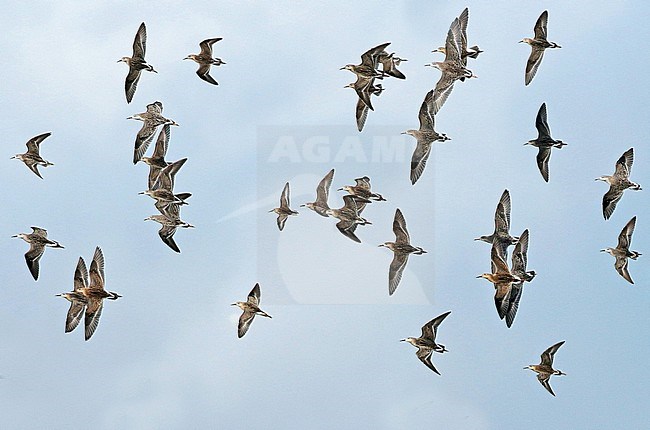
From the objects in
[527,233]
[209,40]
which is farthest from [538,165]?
[209,40]

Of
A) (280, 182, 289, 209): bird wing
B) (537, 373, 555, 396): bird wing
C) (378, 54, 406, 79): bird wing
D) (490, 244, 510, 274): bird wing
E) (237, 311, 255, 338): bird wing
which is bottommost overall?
(537, 373, 555, 396): bird wing

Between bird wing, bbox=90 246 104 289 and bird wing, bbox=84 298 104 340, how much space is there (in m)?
0.46

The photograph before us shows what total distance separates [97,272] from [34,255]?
3.15 metres

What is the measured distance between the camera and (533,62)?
3028 centimetres

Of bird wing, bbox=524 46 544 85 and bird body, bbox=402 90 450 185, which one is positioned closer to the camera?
bird body, bbox=402 90 450 185

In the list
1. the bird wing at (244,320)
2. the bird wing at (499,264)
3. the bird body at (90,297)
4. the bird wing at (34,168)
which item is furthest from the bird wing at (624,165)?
the bird wing at (34,168)

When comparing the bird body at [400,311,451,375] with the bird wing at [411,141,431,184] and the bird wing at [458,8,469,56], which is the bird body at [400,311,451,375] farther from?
the bird wing at [458,8,469,56]

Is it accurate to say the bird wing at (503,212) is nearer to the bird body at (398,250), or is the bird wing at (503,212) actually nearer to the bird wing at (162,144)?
the bird body at (398,250)

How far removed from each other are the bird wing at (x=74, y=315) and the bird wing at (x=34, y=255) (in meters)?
2.54

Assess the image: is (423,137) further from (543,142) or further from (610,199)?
(610,199)

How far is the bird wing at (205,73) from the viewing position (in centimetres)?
3066

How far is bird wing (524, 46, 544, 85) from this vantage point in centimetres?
3014

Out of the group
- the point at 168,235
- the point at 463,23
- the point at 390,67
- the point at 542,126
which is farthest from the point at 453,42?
the point at 168,235

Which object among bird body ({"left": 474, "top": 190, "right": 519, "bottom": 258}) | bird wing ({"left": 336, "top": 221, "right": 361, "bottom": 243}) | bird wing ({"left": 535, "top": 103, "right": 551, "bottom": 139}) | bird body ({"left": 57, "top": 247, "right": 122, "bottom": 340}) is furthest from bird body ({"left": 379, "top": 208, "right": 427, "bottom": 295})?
bird body ({"left": 57, "top": 247, "right": 122, "bottom": 340})
